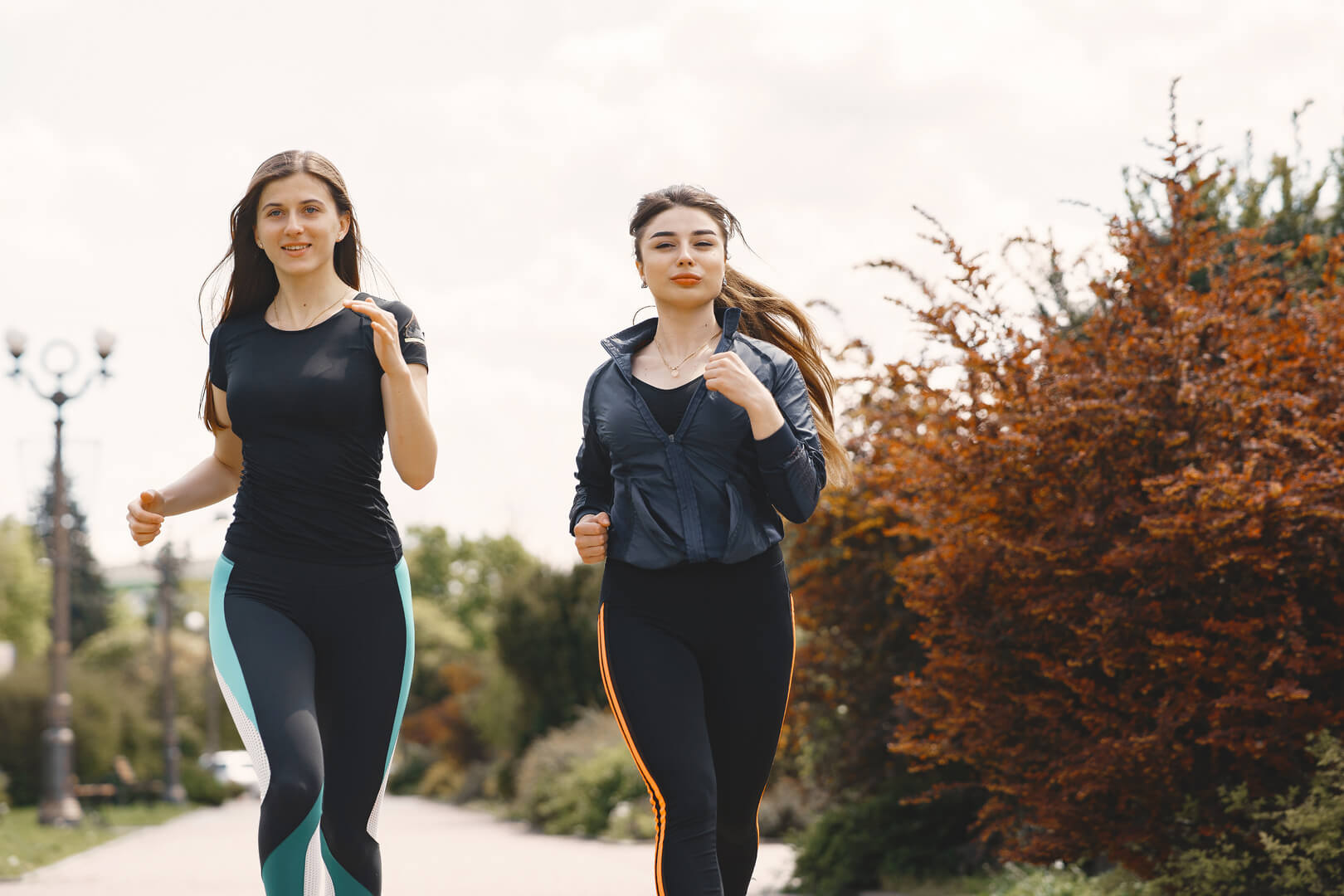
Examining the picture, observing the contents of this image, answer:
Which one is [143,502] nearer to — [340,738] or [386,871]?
[340,738]

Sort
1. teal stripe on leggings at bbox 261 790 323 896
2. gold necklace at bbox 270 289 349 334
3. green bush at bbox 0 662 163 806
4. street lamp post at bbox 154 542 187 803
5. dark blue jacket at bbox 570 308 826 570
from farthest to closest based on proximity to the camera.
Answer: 1. street lamp post at bbox 154 542 187 803
2. green bush at bbox 0 662 163 806
3. gold necklace at bbox 270 289 349 334
4. dark blue jacket at bbox 570 308 826 570
5. teal stripe on leggings at bbox 261 790 323 896

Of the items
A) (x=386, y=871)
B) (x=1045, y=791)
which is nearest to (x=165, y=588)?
(x=386, y=871)

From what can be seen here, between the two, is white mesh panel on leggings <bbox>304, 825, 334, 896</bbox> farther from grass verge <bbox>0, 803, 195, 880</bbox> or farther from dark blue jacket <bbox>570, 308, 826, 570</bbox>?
grass verge <bbox>0, 803, 195, 880</bbox>

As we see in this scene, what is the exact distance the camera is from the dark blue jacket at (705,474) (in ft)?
12.7

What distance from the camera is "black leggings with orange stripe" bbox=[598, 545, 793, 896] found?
3748mm

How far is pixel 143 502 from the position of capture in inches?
167

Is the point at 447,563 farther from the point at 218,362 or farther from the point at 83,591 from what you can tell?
the point at 218,362

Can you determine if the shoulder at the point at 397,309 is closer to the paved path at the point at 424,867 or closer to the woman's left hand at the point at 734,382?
the woman's left hand at the point at 734,382

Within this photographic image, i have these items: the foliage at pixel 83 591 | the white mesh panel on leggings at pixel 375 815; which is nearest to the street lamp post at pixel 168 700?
the white mesh panel on leggings at pixel 375 815

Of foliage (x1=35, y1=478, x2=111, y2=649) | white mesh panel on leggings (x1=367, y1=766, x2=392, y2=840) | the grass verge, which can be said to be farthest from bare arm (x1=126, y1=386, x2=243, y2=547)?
foliage (x1=35, y1=478, x2=111, y2=649)

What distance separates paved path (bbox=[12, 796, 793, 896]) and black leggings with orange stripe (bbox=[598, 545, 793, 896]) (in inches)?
146

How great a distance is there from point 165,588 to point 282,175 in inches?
1244

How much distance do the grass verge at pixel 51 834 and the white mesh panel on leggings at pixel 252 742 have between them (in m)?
10.8

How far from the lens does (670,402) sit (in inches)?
159
